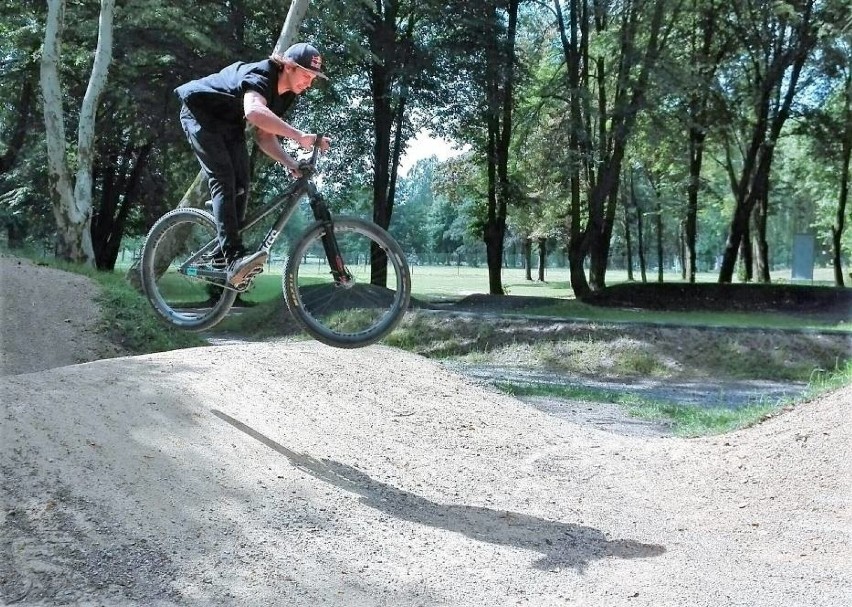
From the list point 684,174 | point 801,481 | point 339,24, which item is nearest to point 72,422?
point 801,481

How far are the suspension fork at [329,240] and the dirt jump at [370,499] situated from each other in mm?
1557

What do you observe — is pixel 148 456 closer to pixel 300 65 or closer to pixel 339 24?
pixel 300 65

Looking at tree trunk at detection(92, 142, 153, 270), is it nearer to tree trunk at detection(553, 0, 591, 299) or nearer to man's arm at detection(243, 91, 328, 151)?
tree trunk at detection(553, 0, 591, 299)

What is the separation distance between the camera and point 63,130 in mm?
16984

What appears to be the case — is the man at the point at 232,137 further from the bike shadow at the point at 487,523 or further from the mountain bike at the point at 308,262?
the bike shadow at the point at 487,523

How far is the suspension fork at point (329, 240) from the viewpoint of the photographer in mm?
6209

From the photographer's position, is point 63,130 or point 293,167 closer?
point 293,167

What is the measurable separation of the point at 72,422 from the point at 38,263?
A: 991 centimetres

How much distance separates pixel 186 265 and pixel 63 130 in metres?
12.0

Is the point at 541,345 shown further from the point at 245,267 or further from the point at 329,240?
the point at 245,267

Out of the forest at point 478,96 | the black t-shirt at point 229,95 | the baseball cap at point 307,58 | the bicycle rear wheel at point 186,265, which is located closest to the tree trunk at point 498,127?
the forest at point 478,96

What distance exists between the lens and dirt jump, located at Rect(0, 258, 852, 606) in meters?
4.79

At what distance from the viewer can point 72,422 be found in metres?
5.94

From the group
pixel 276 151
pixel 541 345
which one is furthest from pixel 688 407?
pixel 276 151
